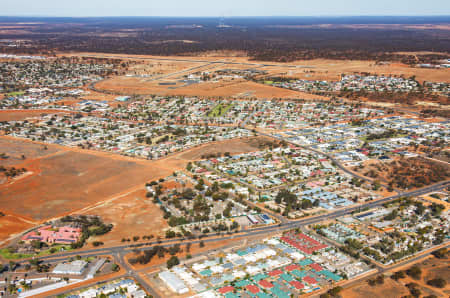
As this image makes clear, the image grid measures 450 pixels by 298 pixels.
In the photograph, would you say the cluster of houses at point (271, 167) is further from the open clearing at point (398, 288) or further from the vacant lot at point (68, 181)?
the open clearing at point (398, 288)

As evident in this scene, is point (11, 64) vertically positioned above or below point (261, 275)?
above

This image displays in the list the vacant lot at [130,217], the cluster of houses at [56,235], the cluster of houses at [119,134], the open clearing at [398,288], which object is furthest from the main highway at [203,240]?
the cluster of houses at [119,134]

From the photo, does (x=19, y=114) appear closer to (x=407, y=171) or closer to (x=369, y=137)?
(x=369, y=137)

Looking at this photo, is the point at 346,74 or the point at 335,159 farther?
the point at 346,74

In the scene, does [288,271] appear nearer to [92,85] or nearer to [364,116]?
[364,116]

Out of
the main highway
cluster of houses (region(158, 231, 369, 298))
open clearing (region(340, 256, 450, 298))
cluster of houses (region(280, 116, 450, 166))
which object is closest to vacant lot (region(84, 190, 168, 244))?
the main highway

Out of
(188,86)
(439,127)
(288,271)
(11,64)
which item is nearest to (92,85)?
(188,86)

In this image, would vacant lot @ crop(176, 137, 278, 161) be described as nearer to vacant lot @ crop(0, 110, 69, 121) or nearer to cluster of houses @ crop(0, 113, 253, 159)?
cluster of houses @ crop(0, 113, 253, 159)
